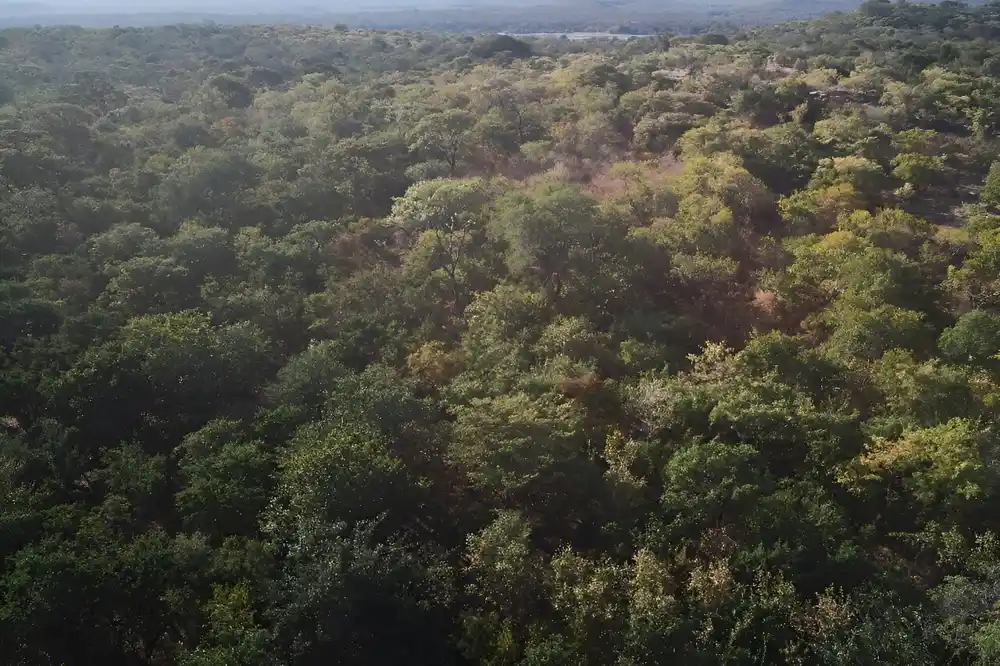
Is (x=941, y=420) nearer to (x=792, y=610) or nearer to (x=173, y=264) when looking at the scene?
(x=792, y=610)

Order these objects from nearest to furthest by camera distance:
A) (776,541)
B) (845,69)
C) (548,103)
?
1. (776,541)
2. (548,103)
3. (845,69)

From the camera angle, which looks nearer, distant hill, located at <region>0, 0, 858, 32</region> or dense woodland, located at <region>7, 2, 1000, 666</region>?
dense woodland, located at <region>7, 2, 1000, 666</region>

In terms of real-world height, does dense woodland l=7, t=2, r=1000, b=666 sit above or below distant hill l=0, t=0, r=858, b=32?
below

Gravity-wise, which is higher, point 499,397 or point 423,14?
point 423,14

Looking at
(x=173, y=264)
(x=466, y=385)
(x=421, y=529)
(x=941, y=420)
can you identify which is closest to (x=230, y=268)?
(x=173, y=264)

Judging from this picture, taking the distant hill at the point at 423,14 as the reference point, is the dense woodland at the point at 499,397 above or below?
below

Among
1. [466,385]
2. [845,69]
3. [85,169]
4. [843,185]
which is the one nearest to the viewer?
[466,385]

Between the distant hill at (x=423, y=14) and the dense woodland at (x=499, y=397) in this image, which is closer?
the dense woodland at (x=499, y=397)

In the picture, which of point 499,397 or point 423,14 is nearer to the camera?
point 499,397
